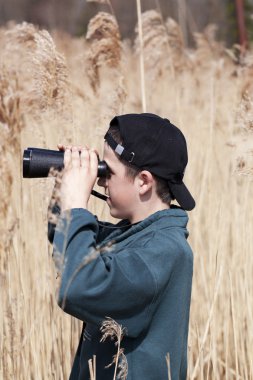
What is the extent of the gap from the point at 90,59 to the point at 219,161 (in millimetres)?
926

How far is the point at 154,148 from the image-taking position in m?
1.46

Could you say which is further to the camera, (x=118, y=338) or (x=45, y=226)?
(x=45, y=226)

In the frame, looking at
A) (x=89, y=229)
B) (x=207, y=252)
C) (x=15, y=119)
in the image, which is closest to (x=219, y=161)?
(x=207, y=252)

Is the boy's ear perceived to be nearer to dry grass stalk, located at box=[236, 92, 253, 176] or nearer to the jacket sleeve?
the jacket sleeve

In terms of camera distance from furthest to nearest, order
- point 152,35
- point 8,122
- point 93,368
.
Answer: point 152,35, point 8,122, point 93,368

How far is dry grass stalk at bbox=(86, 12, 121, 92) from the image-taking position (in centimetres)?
225

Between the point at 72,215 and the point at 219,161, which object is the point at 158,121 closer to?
the point at 72,215

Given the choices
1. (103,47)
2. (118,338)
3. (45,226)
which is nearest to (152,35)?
(103,47)

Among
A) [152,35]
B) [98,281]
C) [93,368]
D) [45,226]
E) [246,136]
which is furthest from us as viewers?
[152,35]

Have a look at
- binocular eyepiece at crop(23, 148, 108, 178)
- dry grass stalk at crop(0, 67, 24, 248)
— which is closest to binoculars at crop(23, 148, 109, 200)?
binocular eyepiece at crop(23, 148, 108, 178)

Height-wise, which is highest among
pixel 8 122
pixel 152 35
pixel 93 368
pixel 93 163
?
pixel 152 35

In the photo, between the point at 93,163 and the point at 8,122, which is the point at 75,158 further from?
the point at 8,122

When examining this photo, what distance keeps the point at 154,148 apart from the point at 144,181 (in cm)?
7

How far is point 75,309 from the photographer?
4.20 ft
